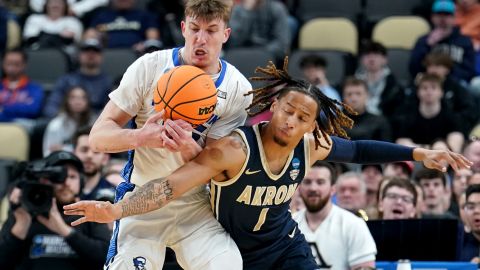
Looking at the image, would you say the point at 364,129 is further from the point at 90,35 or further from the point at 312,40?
the point at 90,35

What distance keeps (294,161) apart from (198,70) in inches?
32.0

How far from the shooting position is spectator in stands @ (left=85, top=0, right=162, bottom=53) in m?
12.6

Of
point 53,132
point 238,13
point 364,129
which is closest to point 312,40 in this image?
point 238,13

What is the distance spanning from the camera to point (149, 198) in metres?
5.63

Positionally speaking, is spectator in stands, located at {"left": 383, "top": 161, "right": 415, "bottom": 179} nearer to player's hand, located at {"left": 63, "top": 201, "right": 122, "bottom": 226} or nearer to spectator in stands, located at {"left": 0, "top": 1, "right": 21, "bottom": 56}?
player's hand, located at {"left": 63, "top": 201, "right": 122, "bottom": 226}

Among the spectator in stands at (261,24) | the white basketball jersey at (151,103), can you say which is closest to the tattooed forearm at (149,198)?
the white basketball jersey at (151,103)

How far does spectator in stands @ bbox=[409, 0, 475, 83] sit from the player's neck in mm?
4117

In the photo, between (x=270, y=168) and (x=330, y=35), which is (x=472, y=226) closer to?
(x=270, y=168)

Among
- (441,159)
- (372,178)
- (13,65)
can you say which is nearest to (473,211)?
(372,178)

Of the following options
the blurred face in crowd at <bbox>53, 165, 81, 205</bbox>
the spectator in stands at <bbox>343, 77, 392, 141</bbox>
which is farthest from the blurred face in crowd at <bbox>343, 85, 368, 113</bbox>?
the blurred face in crowd at <bbox>53, 165, 81, 205</bbox>

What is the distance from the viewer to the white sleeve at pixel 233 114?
5.93 m

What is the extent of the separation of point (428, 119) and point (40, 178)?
14.6ft

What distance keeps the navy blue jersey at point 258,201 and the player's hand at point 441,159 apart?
0.69 m

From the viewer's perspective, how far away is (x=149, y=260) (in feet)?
19.4
